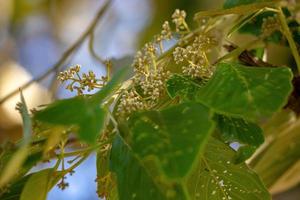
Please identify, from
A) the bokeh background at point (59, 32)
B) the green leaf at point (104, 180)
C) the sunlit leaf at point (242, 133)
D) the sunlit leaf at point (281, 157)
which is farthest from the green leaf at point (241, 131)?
the bokeh background at point (59, 32)

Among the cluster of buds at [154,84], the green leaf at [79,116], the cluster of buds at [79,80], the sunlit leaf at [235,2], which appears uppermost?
the sunlit leaf at [235,2]

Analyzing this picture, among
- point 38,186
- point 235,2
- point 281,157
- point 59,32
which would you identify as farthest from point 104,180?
point 59,32

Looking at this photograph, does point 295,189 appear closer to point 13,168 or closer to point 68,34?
point 13,168

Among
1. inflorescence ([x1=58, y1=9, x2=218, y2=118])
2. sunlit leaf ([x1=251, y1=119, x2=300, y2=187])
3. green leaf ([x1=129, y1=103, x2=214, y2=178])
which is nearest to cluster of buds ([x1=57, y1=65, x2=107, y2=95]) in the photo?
inflorescence ([x1=58, y1=9, x2=218, y2=118])

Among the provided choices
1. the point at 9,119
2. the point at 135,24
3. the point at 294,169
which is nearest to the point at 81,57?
the point at 9,119

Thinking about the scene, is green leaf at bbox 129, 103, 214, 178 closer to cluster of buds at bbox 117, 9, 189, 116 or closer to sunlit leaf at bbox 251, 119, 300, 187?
cluster of buds at bbox 117, 9, 189, 116

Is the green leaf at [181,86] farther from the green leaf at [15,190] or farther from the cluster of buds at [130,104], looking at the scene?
the green leaf at [15,190]

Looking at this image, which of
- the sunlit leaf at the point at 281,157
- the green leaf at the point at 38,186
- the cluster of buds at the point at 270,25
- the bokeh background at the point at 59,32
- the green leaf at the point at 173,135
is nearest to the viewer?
the green leaf at the point at 173,135
